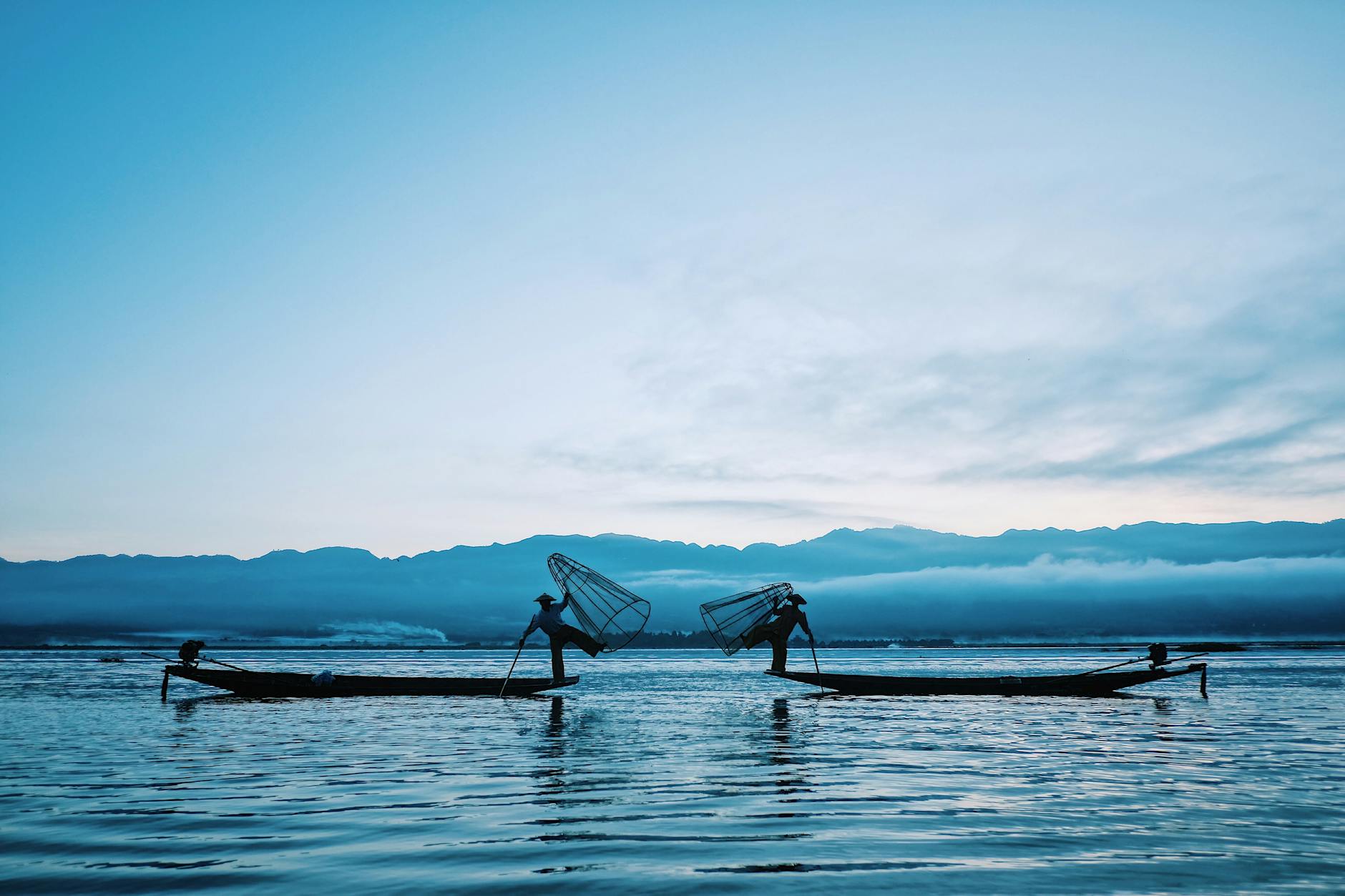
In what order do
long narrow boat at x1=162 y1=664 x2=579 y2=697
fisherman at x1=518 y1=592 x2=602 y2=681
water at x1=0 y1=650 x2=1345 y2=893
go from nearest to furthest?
1. water at x1=0 y1=650 x2=1345 y2=893
2. fisherman at x1=518 y1=592 x2=602 y2=681
3. long narrow boat at x1=162 y1=664 x2=579 y2=697

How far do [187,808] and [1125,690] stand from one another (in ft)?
174

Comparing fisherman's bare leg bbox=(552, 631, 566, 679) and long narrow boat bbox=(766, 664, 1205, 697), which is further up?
fisherman's bare leg bbox=(552, 631, 566, 679)

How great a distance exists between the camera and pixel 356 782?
1902 centimetres

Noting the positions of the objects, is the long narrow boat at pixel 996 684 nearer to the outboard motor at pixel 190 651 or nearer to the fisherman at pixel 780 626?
the fisherman at pixel 780 626

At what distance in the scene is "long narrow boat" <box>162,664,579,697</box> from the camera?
149 feet

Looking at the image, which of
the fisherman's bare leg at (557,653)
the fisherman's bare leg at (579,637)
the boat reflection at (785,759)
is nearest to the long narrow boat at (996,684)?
the fisherman's bare leg at (579,637)

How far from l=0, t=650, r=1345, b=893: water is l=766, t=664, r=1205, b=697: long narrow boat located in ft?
37.4

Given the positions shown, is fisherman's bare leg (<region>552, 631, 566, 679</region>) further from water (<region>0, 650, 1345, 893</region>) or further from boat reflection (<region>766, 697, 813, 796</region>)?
boat reflection (<region>766, 697, 813, 796</region>)

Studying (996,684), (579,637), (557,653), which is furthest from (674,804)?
(996,684)

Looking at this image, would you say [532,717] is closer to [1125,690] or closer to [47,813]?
[47,813]

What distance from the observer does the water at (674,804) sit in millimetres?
11164

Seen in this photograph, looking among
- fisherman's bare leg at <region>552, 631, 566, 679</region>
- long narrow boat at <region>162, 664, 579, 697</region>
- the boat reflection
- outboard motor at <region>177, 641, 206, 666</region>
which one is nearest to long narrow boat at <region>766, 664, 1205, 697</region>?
fisherman's bare leg at <region>552, 631, 566, 679</region>

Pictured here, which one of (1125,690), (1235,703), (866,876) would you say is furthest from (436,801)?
(1125,690)

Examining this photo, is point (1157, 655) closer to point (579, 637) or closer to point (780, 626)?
point (780, 626)
